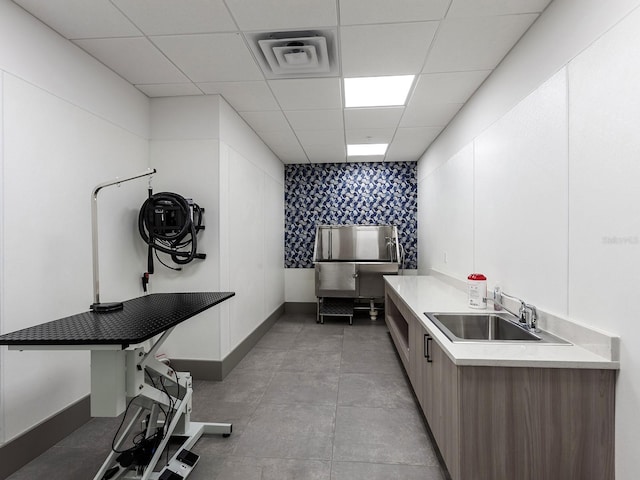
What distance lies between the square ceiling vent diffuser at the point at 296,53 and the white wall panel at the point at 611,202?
1.53m

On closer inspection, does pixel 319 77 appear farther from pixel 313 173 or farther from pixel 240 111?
pixel 313 173

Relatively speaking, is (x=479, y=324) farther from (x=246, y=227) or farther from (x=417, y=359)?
(x=246, y=227)

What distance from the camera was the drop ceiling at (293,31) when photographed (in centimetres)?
200

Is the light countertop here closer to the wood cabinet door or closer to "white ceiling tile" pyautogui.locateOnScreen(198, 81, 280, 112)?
the wood cabinet door

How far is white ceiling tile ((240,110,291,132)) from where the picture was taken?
12.2ft

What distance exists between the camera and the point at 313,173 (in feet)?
20.2

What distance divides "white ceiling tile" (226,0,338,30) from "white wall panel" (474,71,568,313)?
1363 mm

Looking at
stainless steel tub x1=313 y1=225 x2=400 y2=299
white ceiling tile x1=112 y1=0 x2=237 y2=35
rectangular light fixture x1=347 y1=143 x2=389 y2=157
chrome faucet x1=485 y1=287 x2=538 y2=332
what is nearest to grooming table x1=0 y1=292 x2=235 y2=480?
white ceiling tile x1=112 y1=0 x2=237 y2=35

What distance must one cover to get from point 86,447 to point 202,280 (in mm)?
1473

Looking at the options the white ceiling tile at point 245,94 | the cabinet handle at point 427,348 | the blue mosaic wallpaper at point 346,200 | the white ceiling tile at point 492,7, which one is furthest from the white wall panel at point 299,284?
the white ceiling tile at point 492,7

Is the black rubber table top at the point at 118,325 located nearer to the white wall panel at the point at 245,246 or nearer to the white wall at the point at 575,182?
the white wall panel at the point at 245,246

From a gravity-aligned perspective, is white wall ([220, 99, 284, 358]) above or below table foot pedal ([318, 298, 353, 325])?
above

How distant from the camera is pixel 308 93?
3182mm

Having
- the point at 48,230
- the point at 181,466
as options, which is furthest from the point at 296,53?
the point at 181,466
